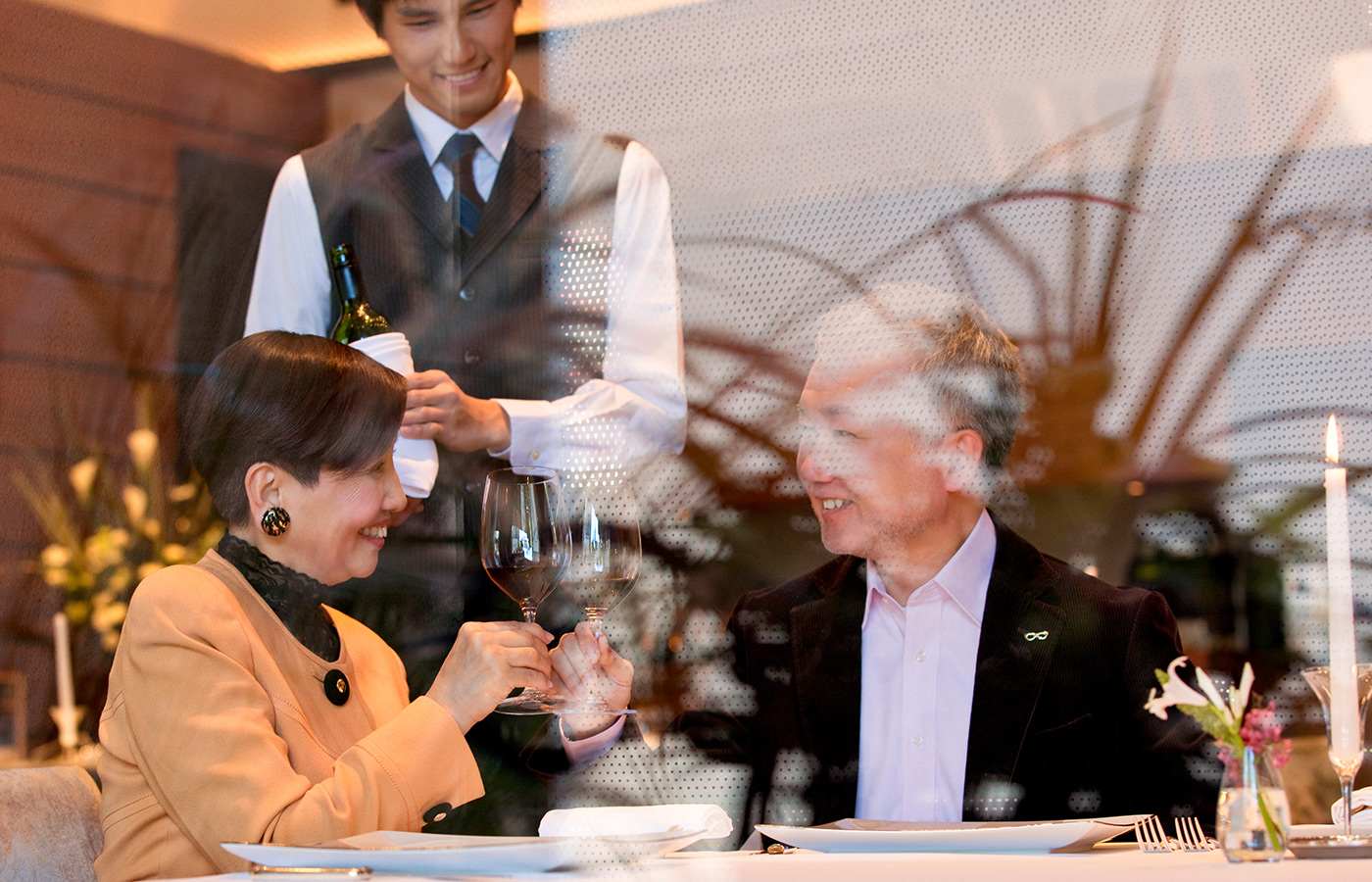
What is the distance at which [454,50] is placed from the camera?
6.66ft

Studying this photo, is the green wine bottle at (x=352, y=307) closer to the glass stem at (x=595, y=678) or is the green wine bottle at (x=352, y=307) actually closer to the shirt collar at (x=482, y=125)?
the shirt collar at (x=482, y=125)

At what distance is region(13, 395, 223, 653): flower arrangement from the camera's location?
85.0 inches

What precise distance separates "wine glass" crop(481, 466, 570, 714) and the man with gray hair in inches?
15.7

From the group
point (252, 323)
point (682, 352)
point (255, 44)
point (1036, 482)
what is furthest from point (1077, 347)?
point (255, 44)

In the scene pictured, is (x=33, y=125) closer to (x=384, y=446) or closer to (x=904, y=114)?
(x=384, y=446)

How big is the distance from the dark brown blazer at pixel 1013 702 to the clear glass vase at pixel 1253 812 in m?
0.52

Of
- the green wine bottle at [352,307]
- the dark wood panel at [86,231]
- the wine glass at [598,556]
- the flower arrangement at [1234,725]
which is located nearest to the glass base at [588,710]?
the wine glass at [598,556]

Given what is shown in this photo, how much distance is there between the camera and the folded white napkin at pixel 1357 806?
1.29 m

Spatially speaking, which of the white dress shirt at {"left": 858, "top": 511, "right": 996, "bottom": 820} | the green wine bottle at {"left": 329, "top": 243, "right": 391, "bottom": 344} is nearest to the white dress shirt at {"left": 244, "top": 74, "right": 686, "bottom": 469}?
the green wine bottle at {"left": 329, "top": 243, "right": 391, "bottom": 344}

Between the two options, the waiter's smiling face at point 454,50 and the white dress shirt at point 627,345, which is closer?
the white dress shirt at point 627,345

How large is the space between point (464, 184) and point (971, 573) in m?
0.98

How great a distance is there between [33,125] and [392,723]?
4.73ft

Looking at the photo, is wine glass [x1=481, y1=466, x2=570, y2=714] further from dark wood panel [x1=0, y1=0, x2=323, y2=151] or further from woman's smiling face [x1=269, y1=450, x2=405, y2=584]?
dark wood panel [x1=0, y1=0, x2=323, y2=151]

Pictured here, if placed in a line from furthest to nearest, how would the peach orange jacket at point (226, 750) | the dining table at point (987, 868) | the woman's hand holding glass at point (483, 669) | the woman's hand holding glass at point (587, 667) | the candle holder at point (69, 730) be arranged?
the candle holder at point (69, 730) < the woman's hand holding glass at point (587, 667) < the woman's hand holding glass at point (483, 669) < the peach orange jacket at point (226, 750) < the dining table at point (987, 868)
